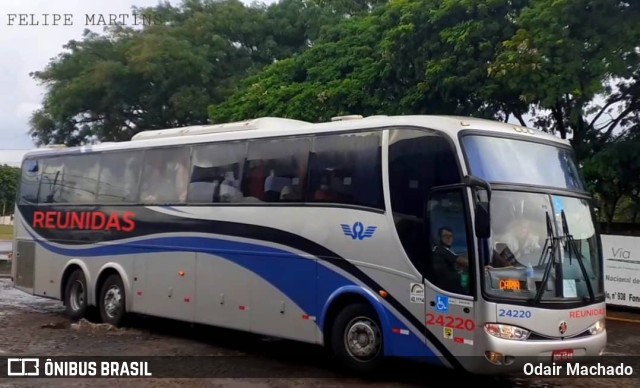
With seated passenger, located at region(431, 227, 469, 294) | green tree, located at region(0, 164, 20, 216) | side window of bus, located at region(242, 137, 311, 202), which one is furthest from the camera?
green tree, located at region(0, 164, 20, 216)

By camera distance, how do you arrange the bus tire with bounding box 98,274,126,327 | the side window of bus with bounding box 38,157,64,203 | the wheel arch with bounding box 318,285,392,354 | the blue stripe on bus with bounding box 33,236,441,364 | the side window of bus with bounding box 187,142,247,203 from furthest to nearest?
1. the side window of bus with bounding box 38,157,64,203
2. the bus tire with bounding box 98,274,126,327
3. the side window of bus with bounding box 187,142,247,203
4. the wheel arch with bounding box 318,285,392,354
5. the blue stripe on bus with bounding box 33,236,441,364

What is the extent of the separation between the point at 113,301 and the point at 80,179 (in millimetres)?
2582

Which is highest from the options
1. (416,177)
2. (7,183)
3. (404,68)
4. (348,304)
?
(404,68)

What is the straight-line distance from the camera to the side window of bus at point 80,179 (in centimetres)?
1468

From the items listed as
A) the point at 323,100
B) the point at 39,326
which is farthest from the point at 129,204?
the point at 323,100

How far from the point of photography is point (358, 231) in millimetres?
9852

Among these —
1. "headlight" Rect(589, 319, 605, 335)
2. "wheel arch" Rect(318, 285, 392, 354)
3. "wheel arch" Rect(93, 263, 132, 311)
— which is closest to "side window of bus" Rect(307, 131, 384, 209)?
"wheel arch" Rect(318, 285, 392, 354)

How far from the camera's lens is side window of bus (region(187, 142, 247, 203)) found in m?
11.8

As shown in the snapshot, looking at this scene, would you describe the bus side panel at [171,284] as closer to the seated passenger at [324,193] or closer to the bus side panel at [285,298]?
the bus side panel at [285,298]

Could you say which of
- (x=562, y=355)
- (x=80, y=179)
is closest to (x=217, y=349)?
(x=80, y=179)

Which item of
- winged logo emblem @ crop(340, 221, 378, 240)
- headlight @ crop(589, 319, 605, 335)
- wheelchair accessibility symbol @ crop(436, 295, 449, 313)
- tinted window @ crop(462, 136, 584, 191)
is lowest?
headlight @ crop(589, 319, 605, 335)

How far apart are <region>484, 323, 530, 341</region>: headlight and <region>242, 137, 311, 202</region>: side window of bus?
3.40 m

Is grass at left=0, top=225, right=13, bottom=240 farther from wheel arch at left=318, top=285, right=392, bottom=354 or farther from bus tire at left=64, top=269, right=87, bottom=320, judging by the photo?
wheel arch at left=318, top=285, right=392, bottom=354

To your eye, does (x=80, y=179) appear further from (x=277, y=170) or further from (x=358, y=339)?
(x=358, y=339)
